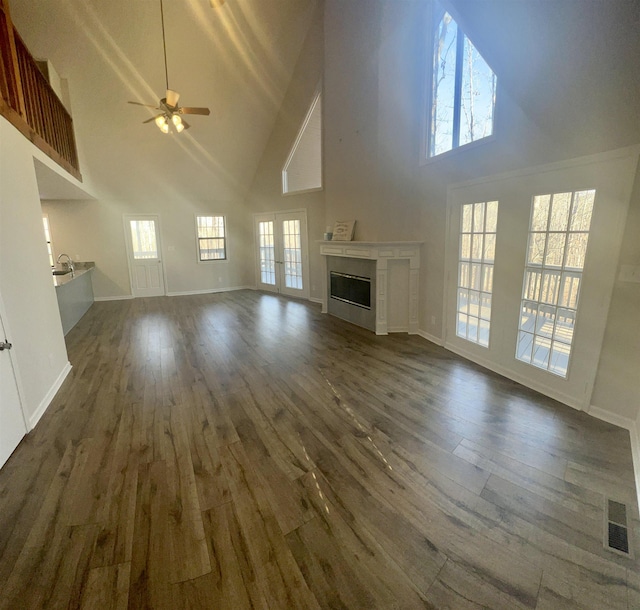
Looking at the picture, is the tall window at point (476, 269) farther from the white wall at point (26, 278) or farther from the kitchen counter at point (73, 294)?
the kitchen counter at point (73, 294)

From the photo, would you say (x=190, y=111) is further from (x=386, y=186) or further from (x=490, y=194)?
(x=490, y=194)

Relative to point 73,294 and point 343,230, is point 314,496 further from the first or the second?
point 73,294

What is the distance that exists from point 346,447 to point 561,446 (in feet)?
5.03

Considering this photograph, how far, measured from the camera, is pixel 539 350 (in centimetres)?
304

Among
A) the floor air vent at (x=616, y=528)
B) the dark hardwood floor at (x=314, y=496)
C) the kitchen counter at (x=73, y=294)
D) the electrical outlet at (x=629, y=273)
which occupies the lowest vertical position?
the floor air vent at (x=616, y=528)

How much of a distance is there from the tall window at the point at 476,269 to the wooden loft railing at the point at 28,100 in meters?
4.46

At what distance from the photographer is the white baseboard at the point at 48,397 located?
2.63 metres

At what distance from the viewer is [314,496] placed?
1.87m

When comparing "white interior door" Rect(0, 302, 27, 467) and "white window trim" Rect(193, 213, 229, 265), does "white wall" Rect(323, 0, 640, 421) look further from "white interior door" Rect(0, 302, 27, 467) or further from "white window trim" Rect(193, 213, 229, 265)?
"white interior door" Rect(0, 302, 27, 467)

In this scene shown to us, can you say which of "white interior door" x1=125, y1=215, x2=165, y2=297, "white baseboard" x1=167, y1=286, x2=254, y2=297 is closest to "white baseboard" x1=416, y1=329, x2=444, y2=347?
"white baseboard" x1=167, y1=286, x2=254, y2=297

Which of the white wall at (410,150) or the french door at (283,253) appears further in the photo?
the french door at (283,253)

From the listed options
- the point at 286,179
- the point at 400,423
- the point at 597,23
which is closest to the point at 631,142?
the point at 597,23

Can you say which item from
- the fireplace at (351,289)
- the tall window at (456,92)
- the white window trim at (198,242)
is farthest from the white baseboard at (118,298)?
the tall window at (456,92)

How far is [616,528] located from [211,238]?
917 centimetres
